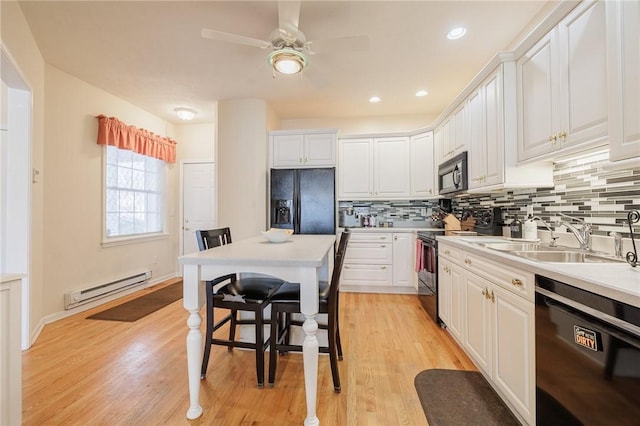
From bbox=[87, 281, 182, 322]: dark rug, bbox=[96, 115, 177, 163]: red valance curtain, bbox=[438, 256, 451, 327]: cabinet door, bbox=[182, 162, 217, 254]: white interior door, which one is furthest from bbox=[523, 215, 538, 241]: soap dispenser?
bbox=[96, 115, 177, 163]: red valance curtain

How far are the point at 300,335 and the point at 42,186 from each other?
295cm

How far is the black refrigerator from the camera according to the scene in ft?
13.1

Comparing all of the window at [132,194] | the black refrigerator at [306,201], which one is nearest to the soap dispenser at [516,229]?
the black refrigerator at [306,201]

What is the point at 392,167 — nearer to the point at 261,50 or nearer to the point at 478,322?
the point at 261,50

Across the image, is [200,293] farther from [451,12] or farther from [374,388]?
[451,12]

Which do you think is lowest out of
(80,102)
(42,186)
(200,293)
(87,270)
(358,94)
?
(87,270)

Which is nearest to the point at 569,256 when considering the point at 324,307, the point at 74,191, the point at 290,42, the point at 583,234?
the point at 583,234

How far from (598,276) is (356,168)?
11.2 feet

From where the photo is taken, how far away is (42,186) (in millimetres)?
2889

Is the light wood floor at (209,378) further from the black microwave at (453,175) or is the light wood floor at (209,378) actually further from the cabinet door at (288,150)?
the cabinet door at (288,150)

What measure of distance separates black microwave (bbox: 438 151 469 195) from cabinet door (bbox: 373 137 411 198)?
56cm

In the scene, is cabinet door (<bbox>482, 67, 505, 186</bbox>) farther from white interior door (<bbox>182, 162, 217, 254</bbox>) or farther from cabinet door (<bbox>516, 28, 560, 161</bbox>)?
white interior door (<bbox>182, 162, 217, 254</bbox>)

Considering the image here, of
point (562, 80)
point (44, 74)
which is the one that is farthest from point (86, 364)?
point (562, 80)

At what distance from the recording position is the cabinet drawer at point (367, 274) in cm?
399
